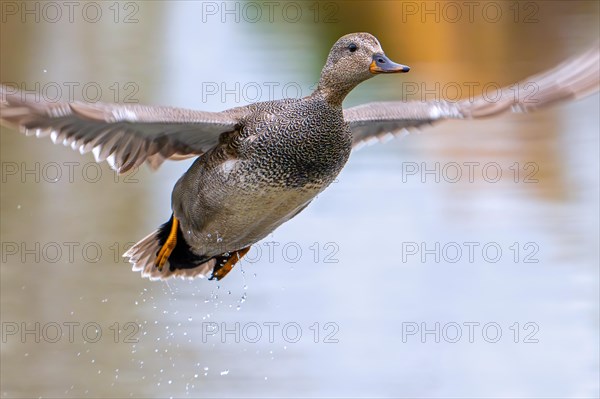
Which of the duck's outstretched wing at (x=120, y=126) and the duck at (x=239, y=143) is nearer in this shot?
the duck's outstretched wing at (x=120, y=126)

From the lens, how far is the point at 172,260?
605 cm

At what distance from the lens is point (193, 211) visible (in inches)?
221

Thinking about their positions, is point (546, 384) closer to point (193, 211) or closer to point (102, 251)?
point (193, 211)

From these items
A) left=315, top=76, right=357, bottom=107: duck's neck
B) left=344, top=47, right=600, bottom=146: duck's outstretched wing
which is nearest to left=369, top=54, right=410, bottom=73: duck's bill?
left=315, top=76, right=357, bottom=107: duck's neck

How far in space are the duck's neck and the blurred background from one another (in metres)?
1.72

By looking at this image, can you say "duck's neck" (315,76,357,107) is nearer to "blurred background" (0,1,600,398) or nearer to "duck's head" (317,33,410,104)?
"duck's head" (317,33,410,104)

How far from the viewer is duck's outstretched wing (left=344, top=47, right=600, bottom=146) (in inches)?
230

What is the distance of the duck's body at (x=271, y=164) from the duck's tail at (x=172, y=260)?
0.47 meters

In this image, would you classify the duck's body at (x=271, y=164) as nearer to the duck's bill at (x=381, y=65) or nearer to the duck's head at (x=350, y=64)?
the duck's head at (x=350, y=64)

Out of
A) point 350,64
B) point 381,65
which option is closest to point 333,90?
point 350,64

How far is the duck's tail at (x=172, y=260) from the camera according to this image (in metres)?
5.98

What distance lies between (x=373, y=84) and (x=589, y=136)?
2.64 m

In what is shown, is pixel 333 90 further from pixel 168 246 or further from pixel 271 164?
pixel 168 246

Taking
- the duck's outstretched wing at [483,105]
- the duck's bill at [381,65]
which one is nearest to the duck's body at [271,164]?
the duck's bill at [381,65]
